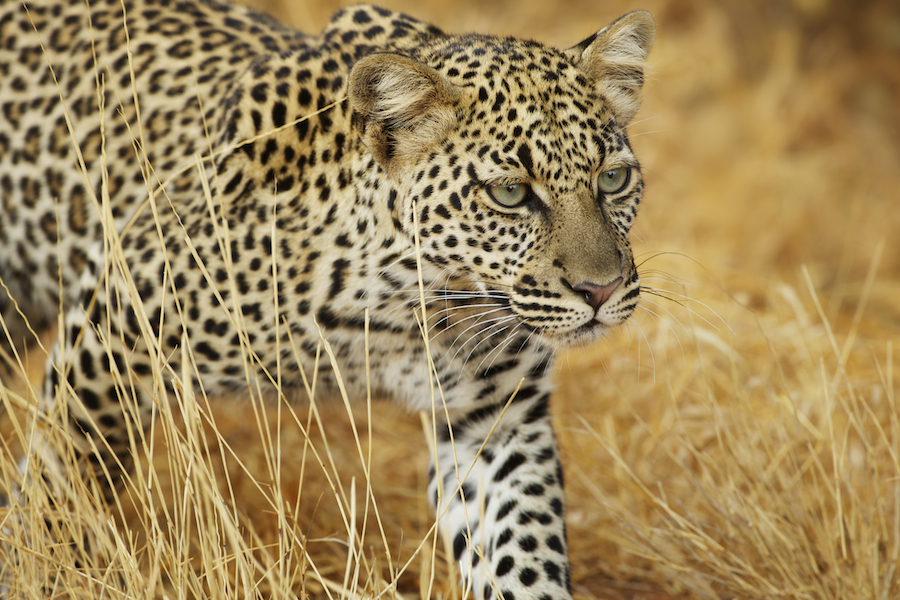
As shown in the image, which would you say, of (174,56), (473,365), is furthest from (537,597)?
(174,56)

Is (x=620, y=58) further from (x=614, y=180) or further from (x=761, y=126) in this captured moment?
(x=761, y=126)

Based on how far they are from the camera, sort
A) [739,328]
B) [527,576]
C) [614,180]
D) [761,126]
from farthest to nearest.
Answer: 1. [761,126]
2. [739,328]
3. [527,576]
4. [614,180]

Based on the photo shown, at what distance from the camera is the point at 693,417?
5.10m

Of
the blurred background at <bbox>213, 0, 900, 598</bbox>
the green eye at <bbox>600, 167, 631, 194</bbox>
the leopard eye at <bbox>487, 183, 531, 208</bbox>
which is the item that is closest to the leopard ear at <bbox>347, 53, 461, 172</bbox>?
the leopard eye at <bbox>487, 183, 531, 208</bbox>

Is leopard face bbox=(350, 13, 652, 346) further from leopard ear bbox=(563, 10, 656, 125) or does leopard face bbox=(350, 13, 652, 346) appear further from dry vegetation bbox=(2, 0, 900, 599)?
dry vegetation bbox=(2, 0, 900, 599)

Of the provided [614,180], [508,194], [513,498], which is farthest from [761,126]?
[508,194]

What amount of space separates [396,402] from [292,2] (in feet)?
17.6

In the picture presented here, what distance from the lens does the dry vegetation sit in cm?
281

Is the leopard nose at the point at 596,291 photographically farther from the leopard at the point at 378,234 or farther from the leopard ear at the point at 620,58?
the leopard ear at the point at 620,58

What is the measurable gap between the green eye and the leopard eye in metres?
0.30

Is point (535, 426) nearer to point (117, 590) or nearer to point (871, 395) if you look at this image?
point (117, 590)

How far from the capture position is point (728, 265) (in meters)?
7.06

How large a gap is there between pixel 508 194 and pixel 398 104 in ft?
1.49

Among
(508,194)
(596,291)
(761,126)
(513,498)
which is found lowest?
(513,498)
